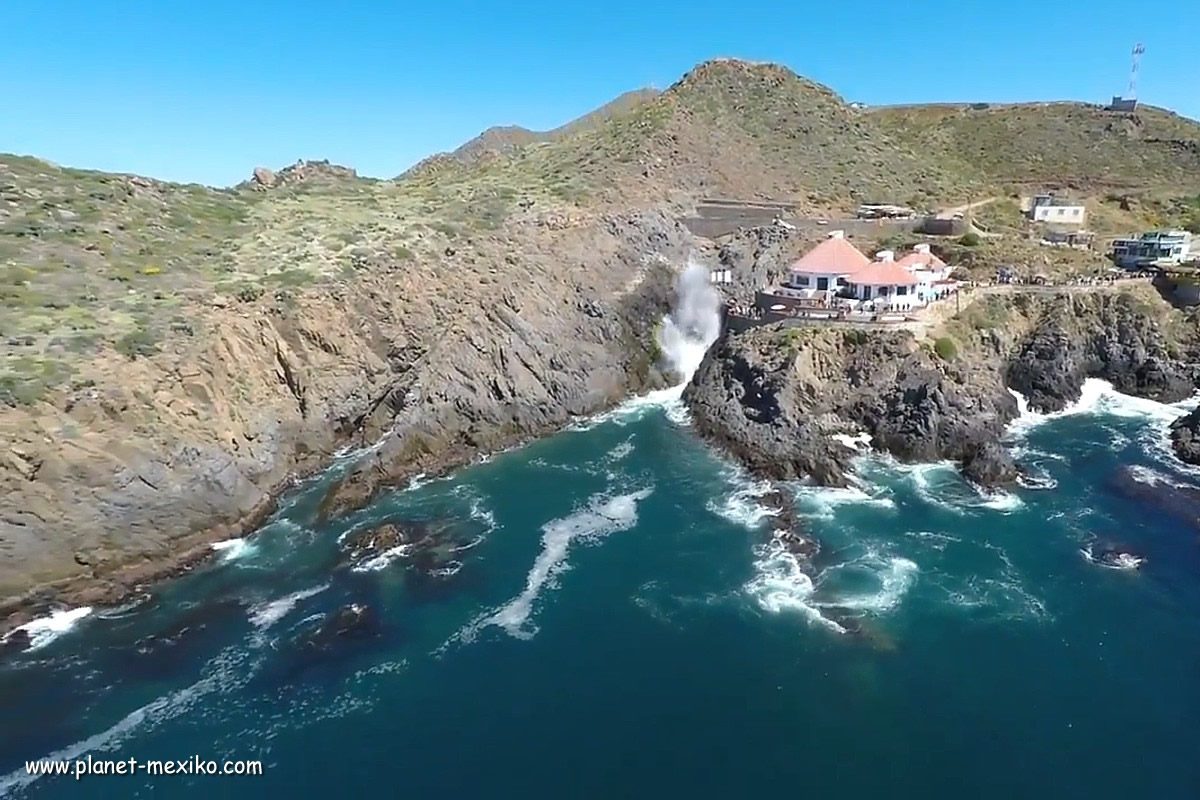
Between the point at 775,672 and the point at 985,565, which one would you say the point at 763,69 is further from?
the point at 775,672

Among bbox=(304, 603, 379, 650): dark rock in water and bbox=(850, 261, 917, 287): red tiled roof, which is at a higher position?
bbox=(850, 261, 917, 287): red tiled roof

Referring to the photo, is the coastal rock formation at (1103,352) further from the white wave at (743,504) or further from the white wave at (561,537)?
the white wave at (561,537)

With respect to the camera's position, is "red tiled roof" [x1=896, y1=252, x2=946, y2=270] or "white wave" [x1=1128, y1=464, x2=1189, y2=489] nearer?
"white wave" [x1=1128, y1=464, x2=1189, y2=489]

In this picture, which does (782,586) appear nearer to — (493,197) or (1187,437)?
(1187,437)

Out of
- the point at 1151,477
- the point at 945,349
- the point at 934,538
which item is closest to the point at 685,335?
the point at 945,349

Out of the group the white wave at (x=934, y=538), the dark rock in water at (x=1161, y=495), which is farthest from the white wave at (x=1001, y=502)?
the dark rock in water at (x=1161, y=495)

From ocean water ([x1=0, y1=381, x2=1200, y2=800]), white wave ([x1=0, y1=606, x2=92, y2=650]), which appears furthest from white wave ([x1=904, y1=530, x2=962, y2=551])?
white wave ([x1=0, y1=606, x2=92, y2=650])

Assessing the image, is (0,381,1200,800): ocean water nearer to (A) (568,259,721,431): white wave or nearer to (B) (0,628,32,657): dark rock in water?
(B) (0,628,32,657): dark rock in water
